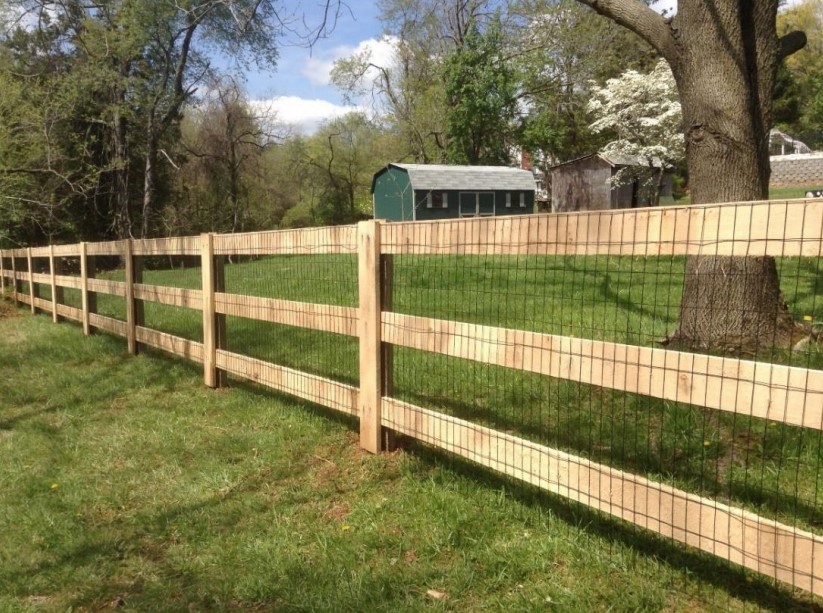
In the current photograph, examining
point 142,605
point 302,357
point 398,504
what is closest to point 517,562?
point 398,504

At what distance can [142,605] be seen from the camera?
268cm

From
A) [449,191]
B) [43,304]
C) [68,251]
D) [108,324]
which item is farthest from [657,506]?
[449,191]

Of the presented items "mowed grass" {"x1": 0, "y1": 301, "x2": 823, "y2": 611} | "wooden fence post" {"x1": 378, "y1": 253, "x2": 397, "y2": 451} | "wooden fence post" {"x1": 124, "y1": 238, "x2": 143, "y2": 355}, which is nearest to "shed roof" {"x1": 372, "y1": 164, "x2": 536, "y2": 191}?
"wooden fence post" {"x1": 124, "y1": 238, "x2": 143, "y2": 355}

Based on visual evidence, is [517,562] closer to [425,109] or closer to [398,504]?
[398,504]

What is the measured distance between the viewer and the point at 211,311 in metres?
5.72

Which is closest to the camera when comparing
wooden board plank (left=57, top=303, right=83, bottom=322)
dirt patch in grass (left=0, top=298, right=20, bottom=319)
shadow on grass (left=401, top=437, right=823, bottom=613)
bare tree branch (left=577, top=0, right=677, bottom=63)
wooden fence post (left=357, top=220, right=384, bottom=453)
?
shadow on grass (left=401, top=437, right=823, bottom=613)

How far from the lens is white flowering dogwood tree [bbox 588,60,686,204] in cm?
2497

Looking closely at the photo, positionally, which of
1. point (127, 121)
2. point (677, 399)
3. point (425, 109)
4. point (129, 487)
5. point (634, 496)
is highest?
point (425, 109)

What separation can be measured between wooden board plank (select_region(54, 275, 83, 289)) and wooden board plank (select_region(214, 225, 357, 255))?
190 inches

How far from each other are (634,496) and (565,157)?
41139 millimetres

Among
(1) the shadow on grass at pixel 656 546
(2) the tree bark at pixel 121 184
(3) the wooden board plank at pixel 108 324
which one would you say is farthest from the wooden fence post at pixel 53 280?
(2) the tree bark at pixel 121 184

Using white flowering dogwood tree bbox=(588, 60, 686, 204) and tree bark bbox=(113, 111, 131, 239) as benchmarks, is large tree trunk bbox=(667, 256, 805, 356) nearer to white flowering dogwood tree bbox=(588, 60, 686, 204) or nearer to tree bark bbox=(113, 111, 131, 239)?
white flowering dogwood tree bbox=(588, 60, 686, 204)

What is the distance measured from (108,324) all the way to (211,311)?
3336 mm

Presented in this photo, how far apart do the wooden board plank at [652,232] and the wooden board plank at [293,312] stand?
96 centimetres
